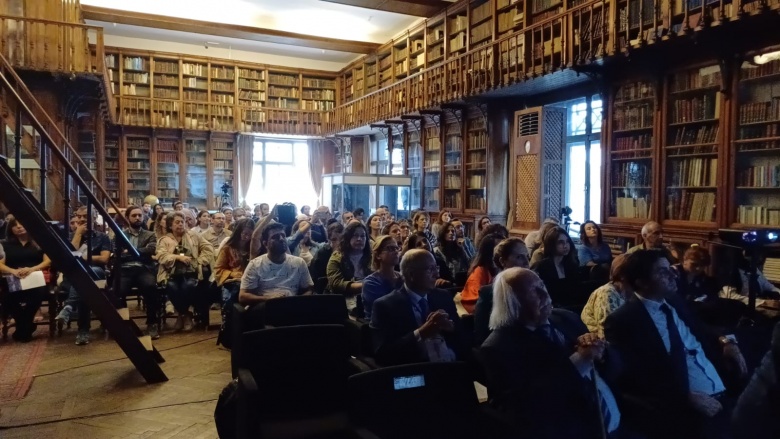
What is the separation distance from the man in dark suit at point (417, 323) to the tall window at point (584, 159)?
5888 millimetres

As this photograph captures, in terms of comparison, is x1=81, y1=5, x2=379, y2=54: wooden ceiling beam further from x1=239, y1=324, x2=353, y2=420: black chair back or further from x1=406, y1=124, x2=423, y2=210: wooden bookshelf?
x1=239, y1=324, x2=353, y2=420: black chair back

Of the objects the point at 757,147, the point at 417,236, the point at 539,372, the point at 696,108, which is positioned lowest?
the point at 539,372

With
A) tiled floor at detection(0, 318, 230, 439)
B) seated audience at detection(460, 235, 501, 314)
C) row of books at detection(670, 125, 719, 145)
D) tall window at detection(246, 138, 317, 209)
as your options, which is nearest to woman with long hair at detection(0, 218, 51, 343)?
tiled floor at detection(0, 318, 230, 439)

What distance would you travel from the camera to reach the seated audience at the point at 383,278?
3420 millimetres

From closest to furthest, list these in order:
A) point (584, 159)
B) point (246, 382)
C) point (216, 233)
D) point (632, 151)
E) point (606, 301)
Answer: point (246, 382) → point (606, 301) → point (216, 233) → point (632, 151) → point (584, 159)

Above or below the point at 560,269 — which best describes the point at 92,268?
below

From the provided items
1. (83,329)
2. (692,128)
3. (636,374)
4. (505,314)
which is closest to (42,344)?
(83,329)

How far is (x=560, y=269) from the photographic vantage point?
414cm

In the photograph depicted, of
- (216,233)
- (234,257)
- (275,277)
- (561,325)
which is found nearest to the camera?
(561,325)

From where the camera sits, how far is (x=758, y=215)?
6027 millimetres

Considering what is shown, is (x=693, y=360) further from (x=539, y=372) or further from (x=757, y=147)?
(x=757, y=147)

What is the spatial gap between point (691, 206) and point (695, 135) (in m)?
0.83

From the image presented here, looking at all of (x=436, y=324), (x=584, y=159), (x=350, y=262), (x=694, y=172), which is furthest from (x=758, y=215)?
(x=436, y=324)

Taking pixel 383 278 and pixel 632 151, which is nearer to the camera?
pixel 383 278
